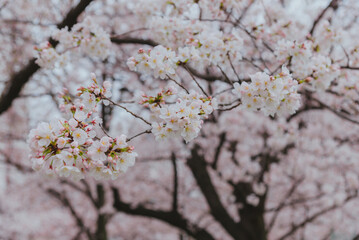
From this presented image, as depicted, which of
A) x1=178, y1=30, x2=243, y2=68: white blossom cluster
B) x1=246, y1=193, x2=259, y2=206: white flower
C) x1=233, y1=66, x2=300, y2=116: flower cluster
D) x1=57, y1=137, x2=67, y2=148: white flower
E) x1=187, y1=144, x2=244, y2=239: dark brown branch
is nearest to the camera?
x1=57, y1=137, x2=67, y2=148: white flower

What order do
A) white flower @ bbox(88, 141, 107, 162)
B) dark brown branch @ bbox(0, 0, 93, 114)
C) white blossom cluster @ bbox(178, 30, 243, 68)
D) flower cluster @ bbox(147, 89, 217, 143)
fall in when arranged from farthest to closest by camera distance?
dark brown branch @ bbox(0, 0, 93, 114)
white blossom cluster @ bbox(178, 30, 243, 68)
flower cluster @ bbox(147, 89, 217, 143)
white flower @ bbox(88, 141, 107, 162)

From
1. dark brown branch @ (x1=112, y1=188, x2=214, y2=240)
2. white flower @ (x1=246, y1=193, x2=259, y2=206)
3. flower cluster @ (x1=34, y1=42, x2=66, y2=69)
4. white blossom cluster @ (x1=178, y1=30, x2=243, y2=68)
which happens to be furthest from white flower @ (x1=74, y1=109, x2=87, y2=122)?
white flower @ (x1=246, y1=193, x2=259, y2=206)

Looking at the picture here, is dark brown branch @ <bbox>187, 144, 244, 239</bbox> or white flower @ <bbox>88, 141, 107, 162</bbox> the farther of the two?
dark brown branch @ <bbox>187, 144, 244, 239</bbox>

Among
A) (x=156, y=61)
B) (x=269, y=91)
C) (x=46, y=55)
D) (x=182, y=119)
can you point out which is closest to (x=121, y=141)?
(x=182, y=119)

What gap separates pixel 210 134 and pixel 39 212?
808 cm

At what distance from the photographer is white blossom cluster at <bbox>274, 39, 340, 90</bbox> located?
268cm

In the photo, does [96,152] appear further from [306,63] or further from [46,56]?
[306,63]

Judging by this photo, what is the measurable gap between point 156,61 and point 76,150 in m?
0.83

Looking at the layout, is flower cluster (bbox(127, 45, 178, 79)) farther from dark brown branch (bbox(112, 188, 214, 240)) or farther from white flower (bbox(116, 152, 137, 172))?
dark brown branch (bbox(112, 188, 214, 240))

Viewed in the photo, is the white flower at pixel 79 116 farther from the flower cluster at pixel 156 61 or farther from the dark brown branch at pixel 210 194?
the dark brown branch at pixel 210 194

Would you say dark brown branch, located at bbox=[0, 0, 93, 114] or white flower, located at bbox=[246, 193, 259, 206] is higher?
dark brown branch, located at bbox=[0, 0, 93, 114]

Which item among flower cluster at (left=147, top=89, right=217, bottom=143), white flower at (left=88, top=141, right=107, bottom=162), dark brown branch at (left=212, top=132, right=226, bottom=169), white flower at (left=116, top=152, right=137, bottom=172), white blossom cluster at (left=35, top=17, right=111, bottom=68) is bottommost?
white flower at (left=116, top=152, right=137, bottom=172)

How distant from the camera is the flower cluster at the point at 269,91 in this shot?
6.22 feet

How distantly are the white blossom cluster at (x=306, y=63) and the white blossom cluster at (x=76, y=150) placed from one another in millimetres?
1698
